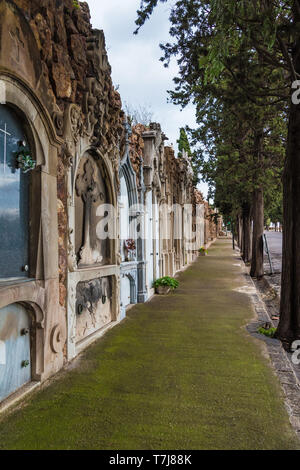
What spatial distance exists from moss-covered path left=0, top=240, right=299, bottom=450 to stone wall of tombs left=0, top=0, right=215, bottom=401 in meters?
0.50

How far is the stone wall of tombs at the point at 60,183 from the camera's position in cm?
343

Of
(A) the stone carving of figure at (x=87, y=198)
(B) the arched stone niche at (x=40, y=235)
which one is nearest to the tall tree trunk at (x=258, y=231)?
(A) the stone carving of figure at (x=87, y=198)

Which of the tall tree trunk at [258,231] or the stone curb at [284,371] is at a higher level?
the tall tree trunk at [258,231]

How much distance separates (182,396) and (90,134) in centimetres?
416

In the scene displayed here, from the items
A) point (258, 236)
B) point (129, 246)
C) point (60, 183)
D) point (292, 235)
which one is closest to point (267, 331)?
point (292, 235)

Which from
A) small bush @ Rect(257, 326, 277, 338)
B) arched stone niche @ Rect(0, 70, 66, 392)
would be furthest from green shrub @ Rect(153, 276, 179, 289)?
arched stone niche @ Rect(0, 70, 66, 392)

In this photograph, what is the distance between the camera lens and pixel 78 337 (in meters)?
5.02

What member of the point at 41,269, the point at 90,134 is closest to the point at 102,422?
the point at 41,269

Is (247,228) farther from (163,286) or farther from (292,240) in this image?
(292,240)

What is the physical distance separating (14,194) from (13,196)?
0.10ft

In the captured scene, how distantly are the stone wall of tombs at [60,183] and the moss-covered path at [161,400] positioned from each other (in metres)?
0.50

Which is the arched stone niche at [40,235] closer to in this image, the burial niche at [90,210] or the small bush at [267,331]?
the burial niche at [90,210]

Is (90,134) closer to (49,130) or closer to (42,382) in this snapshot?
(49,130)

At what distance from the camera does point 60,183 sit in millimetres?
4363
